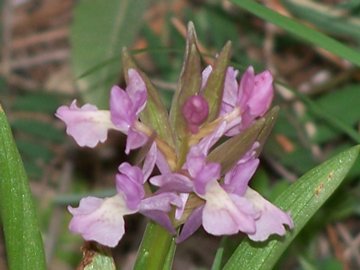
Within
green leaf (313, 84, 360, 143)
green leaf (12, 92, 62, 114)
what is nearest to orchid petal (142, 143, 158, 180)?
green leaf (313, 84, 360, 143)

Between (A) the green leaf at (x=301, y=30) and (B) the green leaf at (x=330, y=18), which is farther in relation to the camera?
(B) the green leaf at (x=330, y=18)

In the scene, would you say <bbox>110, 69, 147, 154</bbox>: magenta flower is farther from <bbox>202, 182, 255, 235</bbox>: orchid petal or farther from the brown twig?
the brown twig

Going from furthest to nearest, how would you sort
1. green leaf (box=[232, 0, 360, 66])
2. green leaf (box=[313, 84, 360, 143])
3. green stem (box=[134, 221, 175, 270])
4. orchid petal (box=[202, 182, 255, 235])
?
1. green leaf (box=[313, 84, 360, 143])
2. green leaf (box=[232, 0, 360, 66])
3. green stem (box=[134, 221, 175, 270])
4. orchid petal (box=[202, 182, 255, 235])

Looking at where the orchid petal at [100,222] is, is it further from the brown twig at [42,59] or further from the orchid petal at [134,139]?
the brown twig at [42,59]

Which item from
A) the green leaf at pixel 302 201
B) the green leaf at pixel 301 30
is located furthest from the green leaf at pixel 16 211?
the green leaf at pixel 301 30

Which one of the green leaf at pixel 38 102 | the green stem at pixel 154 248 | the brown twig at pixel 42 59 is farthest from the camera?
the brown twig at pixel 42 59

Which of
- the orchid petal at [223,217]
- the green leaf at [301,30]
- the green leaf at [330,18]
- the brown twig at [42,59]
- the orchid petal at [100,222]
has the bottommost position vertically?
the brown twig at [42,59]

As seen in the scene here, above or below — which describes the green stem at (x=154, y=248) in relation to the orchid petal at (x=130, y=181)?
below

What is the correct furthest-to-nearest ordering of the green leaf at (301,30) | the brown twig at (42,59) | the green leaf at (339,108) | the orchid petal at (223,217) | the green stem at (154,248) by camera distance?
the brown twig at (42,59), the green leaf at (339,108), the green leaf at (301,30), the green stem at (154,248), the orchid petal at (223,217)
